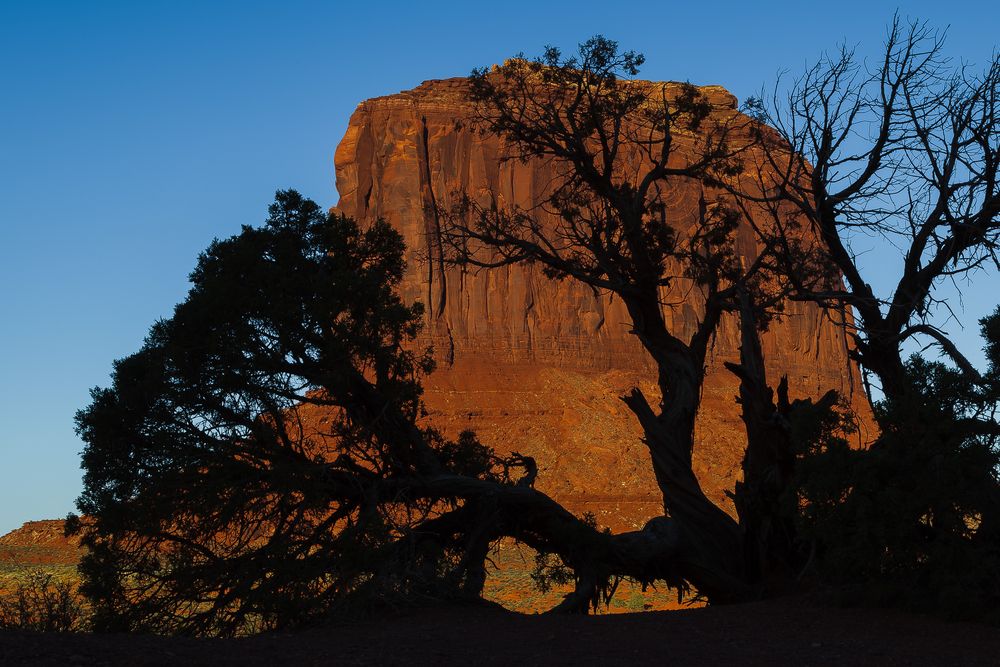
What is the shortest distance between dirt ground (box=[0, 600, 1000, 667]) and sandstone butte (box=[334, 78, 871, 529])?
4377 cm

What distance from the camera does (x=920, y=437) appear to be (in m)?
9.86

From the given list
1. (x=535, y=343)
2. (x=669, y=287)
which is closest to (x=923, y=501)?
(x=669, y=287)

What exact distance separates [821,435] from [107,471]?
8.51 m

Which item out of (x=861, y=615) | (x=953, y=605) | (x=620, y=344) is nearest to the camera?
(x=953, y=605)

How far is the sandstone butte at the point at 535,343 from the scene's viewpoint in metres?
59.5

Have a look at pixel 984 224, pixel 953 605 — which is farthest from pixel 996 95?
pixel 953 605

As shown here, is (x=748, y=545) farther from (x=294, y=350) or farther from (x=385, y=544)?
(x=294, y=350)

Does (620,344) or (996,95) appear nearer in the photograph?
(996,95)

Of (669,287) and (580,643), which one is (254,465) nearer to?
(580,643)

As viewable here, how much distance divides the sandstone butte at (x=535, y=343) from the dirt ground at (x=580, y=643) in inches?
1723

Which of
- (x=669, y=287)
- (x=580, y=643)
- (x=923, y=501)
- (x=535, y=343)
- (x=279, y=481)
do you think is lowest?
(x=580, y=643)

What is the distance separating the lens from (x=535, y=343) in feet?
236

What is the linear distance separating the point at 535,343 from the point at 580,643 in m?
63.2

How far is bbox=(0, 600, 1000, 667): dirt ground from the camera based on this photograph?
793cm
